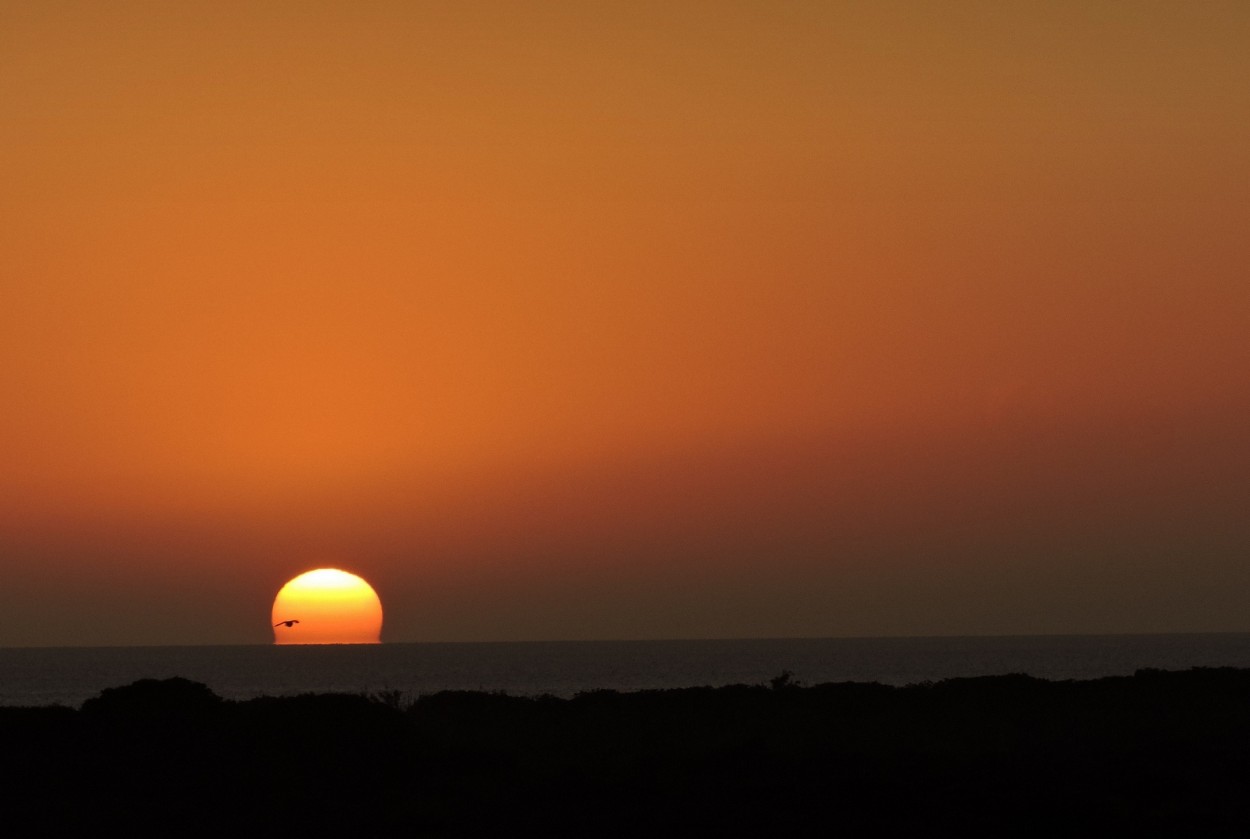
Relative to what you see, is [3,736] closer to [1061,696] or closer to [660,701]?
[660,701]

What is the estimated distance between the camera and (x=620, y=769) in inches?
1321

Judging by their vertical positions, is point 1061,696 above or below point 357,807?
above

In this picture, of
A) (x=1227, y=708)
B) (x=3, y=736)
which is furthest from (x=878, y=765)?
(x=3, y=736)

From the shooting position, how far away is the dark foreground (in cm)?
2881

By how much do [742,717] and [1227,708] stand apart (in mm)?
13149

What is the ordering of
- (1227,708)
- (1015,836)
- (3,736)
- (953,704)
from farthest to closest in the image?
1. (953,704)
2. (1227,708)
3. (3,736)
4. (1015,836)

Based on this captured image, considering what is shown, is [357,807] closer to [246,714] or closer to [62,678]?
[246,714]

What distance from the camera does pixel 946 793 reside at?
100 feet

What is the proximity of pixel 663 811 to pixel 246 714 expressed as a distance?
14214 millimetres

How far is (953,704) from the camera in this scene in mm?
49469

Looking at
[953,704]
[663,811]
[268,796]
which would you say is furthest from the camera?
[953,704]

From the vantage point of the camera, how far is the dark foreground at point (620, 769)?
94.5ft

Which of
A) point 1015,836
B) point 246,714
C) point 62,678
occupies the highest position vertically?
point 62,678

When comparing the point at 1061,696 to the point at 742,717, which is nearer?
the point at 742,717
